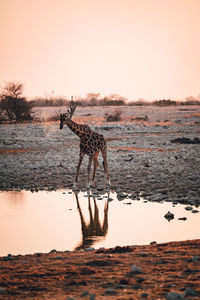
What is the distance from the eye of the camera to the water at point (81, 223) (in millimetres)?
8820

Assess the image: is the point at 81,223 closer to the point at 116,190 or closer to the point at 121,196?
the point at 121,196

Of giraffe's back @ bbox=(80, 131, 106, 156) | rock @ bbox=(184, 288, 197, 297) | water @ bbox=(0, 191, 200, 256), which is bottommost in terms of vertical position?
water @ bbox=(0, 191, 200, 256)

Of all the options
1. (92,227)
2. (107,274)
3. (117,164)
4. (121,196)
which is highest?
(107,274)

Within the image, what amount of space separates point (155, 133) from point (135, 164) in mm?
13908

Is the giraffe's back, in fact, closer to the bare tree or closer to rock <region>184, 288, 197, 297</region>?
rock <region>184, 288, 197, 297</region>

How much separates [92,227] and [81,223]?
44 centimetres

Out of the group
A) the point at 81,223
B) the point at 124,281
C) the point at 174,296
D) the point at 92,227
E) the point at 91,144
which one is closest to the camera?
the point at 174,296

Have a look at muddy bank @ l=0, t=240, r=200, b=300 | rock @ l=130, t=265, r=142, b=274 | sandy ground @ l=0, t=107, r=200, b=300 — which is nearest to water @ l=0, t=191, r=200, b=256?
sandy ground @ l=0, t=107, r=200, b=300

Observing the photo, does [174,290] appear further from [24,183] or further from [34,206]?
[24,183]

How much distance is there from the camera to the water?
882 cm

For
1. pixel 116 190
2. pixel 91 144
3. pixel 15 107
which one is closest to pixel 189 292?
pixel 116 190

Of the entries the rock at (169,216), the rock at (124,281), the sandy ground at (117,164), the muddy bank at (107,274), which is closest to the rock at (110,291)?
the muddy bank at (107,274)

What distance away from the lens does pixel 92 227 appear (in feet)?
33.6

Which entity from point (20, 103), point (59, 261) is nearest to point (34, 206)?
point (59, 261)
